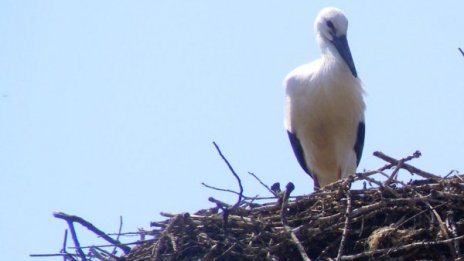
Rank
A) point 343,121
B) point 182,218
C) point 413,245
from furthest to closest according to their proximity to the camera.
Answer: point 343,121
point 182,218
point 413,245

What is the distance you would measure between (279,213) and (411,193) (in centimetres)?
61

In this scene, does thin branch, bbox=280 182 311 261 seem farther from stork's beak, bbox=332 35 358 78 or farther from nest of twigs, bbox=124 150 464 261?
stork's beak, bbox=332 35 358 78

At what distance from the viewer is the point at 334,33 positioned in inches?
338

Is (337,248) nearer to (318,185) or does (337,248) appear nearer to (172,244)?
(172,244)

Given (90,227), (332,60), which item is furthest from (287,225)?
(332,60)

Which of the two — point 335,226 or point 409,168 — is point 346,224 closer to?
point 335,226

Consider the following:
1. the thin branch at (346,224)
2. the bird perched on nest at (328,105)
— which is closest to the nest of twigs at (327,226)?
the thin branch at (346,224)

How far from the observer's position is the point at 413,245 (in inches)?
229

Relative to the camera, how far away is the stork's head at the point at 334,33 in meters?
8.47

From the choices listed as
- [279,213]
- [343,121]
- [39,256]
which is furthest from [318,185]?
[39,256]

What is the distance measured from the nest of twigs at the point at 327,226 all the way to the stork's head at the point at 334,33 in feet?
7.25

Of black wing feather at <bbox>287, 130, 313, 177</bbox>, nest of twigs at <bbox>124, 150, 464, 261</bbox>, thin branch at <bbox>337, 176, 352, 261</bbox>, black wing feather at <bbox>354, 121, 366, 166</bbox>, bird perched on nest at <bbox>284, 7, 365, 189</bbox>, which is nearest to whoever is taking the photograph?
thin branch at <bbox>337, 176, 352, 261</bbox>

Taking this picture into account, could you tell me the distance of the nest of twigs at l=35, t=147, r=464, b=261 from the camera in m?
5.91

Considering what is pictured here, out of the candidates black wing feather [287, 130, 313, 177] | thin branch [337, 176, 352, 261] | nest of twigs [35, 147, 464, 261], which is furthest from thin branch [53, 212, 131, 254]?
black wing feather [287, 130, 313, 177]
